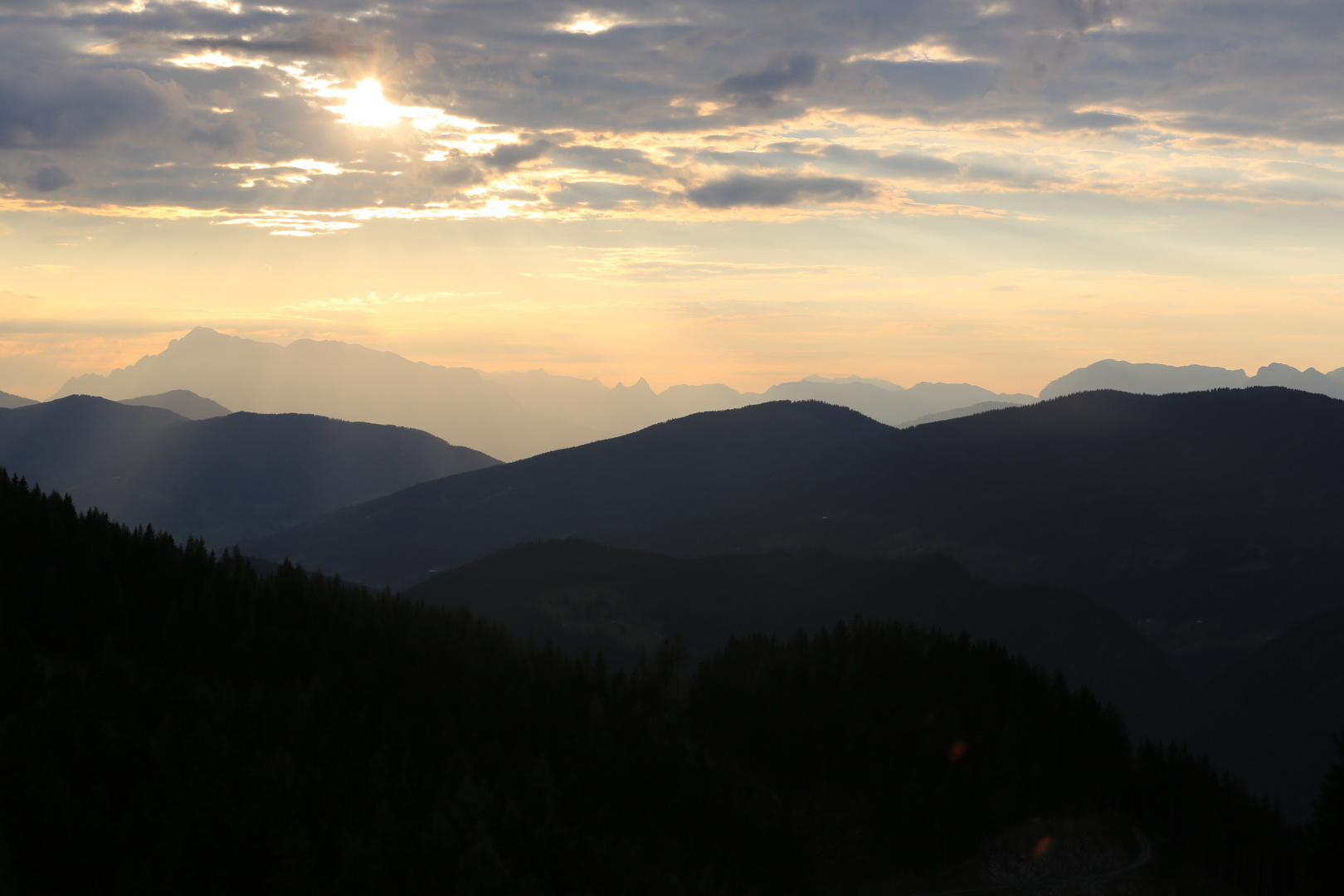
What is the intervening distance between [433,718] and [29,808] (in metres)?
57.6

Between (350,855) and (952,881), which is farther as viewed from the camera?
(952,881)

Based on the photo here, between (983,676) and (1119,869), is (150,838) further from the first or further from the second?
(983,676)

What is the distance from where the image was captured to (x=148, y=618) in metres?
159

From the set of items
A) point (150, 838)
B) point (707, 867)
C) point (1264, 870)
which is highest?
point (150, 838)

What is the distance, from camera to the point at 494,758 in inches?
5172

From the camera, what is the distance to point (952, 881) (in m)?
129

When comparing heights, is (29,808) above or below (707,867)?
above

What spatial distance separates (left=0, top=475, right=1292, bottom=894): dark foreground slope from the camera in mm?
91250

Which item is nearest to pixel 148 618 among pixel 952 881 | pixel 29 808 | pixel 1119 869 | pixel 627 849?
pixel 29 808

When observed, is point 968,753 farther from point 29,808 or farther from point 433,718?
point 29,808

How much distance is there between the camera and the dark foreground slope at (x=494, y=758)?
91.2 meters

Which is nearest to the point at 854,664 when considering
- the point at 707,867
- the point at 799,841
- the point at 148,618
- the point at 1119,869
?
the point at 799,841

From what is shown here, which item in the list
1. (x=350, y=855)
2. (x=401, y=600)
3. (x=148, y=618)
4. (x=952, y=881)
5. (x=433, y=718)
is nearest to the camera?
(x=350, y=855)

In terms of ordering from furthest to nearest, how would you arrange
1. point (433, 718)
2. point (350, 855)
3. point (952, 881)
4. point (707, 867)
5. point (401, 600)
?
point (401, 600), point (433, 718), point (952, 881), point (707, 867), point (350, 855)
